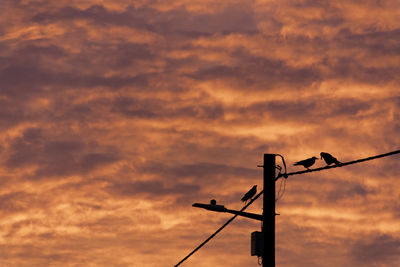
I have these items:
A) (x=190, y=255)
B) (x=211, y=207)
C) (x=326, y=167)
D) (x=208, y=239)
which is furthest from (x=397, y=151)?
(x=190, y=255)

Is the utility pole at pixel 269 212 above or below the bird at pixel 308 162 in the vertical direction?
below

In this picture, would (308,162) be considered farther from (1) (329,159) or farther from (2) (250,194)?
(2) (250,194)

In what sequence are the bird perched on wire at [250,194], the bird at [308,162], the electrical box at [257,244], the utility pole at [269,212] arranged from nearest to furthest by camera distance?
the utility pole at [269,212] < the bird at [308,162] < the electrical box at [257,244] < the bird perched on wire at [250,194]

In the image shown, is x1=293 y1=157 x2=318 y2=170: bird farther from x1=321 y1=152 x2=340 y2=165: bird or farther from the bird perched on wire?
the bird perched on wire

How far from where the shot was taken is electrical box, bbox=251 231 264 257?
2223 cm

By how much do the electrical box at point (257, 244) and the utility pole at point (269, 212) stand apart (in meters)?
0.33

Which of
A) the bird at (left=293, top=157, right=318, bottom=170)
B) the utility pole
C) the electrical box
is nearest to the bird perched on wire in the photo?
the utility pole

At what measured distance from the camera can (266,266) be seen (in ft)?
69.5

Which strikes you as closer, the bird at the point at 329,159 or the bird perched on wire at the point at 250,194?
the bird at the point at 329,159

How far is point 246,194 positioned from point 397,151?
7.85m

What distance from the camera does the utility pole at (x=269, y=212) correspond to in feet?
70.0

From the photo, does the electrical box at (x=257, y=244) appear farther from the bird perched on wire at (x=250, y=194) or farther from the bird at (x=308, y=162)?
the bird at (x=308, y=162)

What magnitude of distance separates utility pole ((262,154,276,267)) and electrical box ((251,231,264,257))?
1.09 ft

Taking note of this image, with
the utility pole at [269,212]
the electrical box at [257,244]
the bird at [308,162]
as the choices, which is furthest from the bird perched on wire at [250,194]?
the bird at [308,162]
